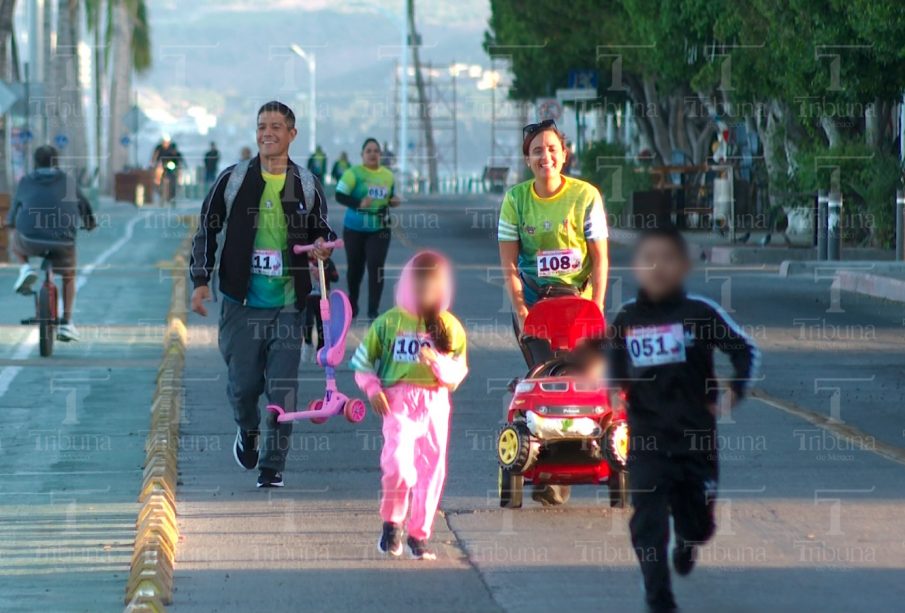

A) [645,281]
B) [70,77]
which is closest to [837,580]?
[645,281]

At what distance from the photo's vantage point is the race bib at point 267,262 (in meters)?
9.80

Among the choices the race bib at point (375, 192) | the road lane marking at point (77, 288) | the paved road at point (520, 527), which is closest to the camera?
the paved road at point (520, 527)

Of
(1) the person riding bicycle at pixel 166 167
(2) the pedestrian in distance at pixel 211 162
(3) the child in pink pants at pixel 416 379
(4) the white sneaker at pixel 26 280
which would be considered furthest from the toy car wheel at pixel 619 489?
(2) the pedestrian in distance at pixel 211 162

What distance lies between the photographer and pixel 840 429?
38.5ft

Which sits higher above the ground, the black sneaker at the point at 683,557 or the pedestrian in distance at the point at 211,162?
the pedestrian in distance at the point at 211,162

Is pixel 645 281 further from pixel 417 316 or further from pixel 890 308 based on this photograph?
pixel 890 308

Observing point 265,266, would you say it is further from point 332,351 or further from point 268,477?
point 268,477

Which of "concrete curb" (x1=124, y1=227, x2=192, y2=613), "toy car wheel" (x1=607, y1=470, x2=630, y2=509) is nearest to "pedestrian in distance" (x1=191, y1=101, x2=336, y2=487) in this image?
"concrete curb" (x1=124, y1=227, x2=192, y2=613)

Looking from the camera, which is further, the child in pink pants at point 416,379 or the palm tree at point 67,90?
the palm tree at point 67,90

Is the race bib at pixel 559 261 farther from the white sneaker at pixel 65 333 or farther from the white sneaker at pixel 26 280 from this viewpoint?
the white sneaker at pixel 65 333

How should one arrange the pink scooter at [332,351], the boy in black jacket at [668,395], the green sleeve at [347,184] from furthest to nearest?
the green sleeve at [347,184]
the pink scooter at [332,351]
the boy in black jacket at [668,395]

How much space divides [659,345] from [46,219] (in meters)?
11.3

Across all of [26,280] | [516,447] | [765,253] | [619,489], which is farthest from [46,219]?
[765,253]

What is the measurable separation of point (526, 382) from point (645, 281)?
6.44 ft
